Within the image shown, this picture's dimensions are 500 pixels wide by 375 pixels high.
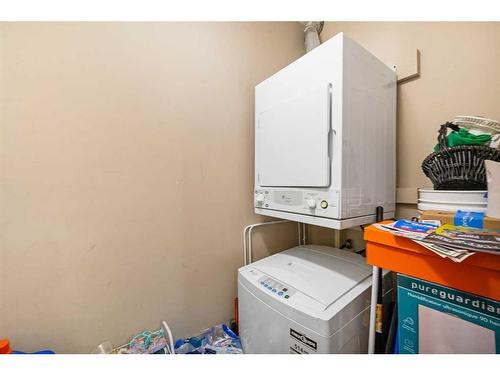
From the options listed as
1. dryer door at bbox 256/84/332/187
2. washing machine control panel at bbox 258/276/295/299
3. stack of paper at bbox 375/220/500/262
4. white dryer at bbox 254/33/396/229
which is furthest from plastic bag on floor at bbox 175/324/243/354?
stack of paper at bbox 375/220/500/262

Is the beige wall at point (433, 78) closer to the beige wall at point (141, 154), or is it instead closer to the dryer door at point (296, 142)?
the beige wall at point (141, 154)

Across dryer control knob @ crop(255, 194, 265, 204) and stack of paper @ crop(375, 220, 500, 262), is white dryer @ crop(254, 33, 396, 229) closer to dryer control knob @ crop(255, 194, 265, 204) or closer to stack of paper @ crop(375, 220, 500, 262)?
dryer control knob @ crop(255, 194, 265, 204)

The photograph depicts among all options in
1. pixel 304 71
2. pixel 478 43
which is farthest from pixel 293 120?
pixel 478 43

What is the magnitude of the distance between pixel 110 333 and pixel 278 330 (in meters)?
0.86

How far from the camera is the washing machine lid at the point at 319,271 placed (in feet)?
2.88

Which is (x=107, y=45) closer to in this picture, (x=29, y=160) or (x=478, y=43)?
(x=29, y=160)

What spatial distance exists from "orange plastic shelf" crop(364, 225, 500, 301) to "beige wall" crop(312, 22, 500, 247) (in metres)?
0.66

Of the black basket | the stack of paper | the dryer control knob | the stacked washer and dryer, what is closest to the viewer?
the stack of paper

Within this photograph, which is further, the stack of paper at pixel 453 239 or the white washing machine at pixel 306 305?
the white washing machine at pixel 306 305

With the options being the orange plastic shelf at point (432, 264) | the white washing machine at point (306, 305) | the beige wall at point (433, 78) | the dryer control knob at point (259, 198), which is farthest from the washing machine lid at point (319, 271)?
the beige wall at point (433, 78)

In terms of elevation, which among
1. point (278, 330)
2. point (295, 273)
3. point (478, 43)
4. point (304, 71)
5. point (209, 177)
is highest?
point (478, 43)

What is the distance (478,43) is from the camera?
1003 millimetres

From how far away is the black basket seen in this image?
69cm

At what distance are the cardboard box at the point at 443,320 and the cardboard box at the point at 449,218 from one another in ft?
0.65
